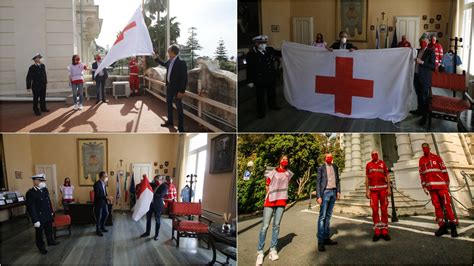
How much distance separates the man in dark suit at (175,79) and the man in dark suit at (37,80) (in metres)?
0.60

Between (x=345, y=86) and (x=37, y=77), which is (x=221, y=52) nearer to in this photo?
(x=37, y=77)

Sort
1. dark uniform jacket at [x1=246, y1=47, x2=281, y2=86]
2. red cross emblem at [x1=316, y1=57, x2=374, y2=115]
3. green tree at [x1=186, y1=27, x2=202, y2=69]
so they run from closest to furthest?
green tree at [x1=186, y1=27, x2=202, y2=69] → dark uniform jacket at [x1=246, y1=47, x2=281, y2=86] → red cross emblem at [x1=316, y1=57, x2=374, y2=115]

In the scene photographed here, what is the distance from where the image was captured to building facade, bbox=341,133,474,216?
2293mm

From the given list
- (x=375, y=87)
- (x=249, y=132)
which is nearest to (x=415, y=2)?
(x=375, y=87)

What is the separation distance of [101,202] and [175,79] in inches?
28.5

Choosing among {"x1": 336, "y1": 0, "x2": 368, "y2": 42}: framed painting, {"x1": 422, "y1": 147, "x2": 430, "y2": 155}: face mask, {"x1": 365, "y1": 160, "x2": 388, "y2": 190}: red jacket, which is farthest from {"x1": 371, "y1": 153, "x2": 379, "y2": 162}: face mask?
{"x1": 336, "y1": 0, "x2": 368, "y2": 42}: framed painting

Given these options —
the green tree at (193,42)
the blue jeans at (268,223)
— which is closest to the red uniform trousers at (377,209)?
the blue jeans at (268,223)

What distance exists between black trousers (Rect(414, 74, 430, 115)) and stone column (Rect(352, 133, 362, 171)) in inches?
22.2

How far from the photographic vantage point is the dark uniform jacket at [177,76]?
2266mm

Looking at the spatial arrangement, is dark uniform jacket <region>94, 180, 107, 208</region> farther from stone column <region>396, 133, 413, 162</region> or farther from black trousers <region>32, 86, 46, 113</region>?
stone column <region>396, 133, 413, 162</region>

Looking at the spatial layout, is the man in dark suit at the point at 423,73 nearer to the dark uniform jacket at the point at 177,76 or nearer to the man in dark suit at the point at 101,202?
the dark uniform jacket at the point at 177,76

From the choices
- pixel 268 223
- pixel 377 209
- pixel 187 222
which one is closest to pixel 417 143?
pixel 377 209

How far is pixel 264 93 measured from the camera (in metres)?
3.00

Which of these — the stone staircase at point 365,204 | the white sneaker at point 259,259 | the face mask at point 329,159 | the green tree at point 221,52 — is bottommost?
the white sneaker at point 259,259
